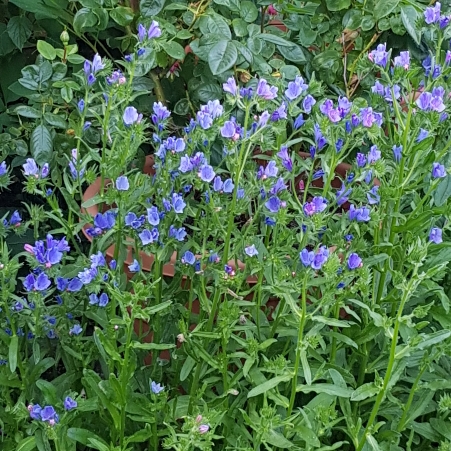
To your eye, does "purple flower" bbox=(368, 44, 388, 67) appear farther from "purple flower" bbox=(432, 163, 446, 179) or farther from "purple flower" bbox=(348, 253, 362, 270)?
"purple flower" bbox=(348, 253, 362, 270)

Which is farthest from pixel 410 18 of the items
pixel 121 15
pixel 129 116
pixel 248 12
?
pixel 129 116

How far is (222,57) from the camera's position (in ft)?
4.03

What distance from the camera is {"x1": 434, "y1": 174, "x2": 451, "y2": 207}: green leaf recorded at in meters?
1.09

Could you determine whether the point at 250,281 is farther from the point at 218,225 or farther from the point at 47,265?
the point at 47,265

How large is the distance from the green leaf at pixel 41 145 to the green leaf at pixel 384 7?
0.65 metres

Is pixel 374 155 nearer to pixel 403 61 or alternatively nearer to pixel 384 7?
pixel 403 61

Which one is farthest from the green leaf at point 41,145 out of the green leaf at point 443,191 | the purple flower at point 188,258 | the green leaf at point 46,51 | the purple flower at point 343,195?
the green leaf at point 443,191

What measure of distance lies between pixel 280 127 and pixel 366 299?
258mm

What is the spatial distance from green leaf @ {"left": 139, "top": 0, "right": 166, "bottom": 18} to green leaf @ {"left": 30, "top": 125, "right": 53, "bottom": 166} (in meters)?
0.28

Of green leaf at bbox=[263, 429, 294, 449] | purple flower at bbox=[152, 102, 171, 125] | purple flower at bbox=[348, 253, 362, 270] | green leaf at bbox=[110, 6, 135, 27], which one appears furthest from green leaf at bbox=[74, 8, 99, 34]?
green leaf at bbox=[263, 429, 294, 449]

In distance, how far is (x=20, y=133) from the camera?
58.5 inches

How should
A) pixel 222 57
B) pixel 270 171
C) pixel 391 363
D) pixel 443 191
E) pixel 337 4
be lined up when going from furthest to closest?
pixel 337 4 → pixel 222 57 → pixel 443 191 → pixel 270 171 → pixel 391 363

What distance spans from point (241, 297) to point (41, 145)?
1.80ft

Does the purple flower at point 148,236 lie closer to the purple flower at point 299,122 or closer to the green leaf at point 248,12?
the purple flower at point 299,122
